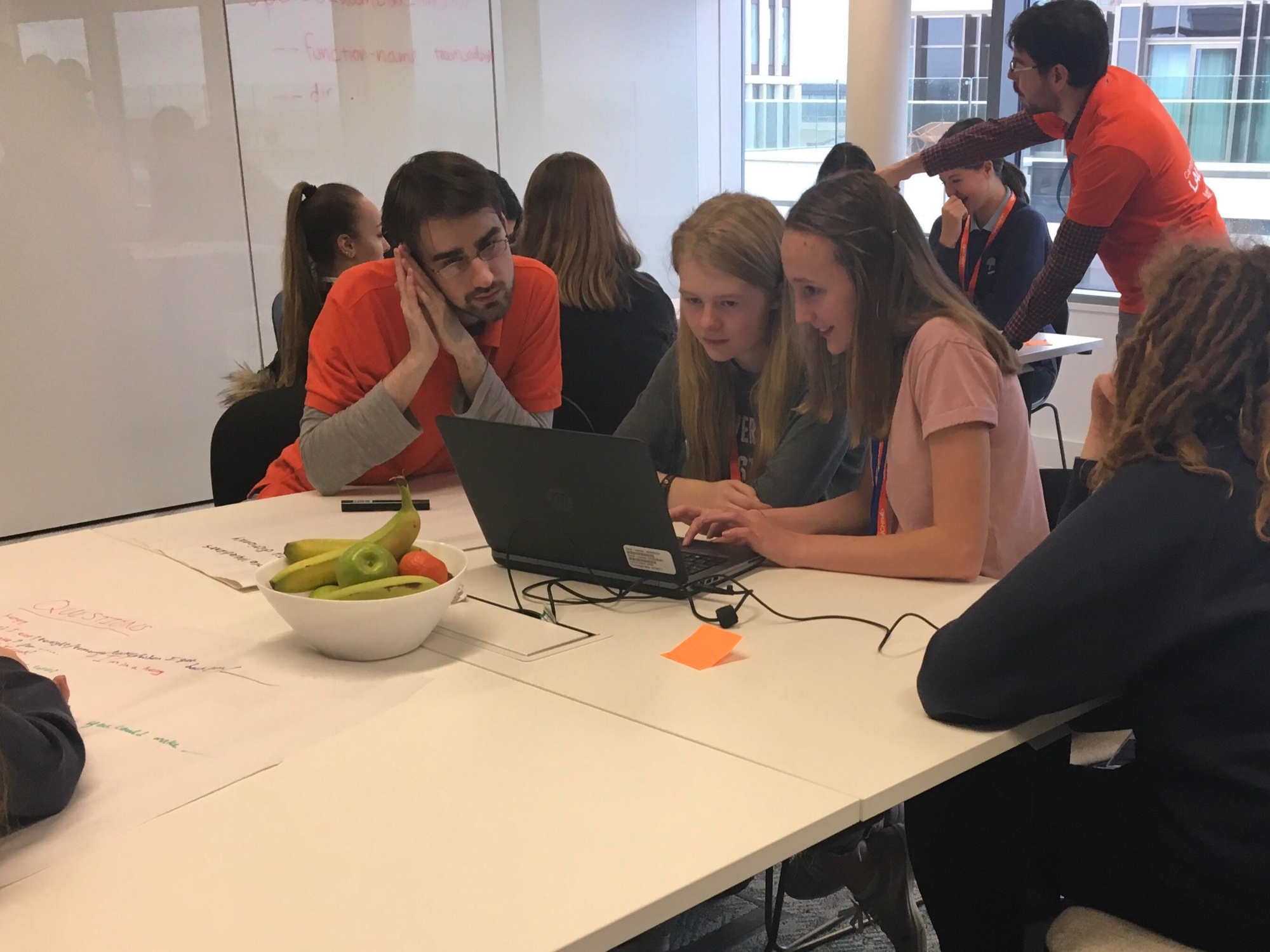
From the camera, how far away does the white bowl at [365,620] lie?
1.28m

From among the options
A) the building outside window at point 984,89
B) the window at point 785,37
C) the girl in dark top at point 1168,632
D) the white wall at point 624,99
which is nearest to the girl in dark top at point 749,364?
the girl in dark top at point 1168,632

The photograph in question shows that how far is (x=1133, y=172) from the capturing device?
118 inches

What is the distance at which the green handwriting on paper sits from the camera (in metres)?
1.13

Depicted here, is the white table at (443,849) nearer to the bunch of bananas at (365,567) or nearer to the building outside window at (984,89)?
the bunch of bananas at (365,567)

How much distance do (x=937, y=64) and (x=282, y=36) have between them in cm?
288

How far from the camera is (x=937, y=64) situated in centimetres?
538

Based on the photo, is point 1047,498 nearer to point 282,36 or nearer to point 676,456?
point 676,456

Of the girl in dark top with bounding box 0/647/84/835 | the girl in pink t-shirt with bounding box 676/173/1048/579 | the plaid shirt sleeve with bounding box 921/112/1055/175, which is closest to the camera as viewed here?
the girl in dark top with bounding box 0/647/84/835

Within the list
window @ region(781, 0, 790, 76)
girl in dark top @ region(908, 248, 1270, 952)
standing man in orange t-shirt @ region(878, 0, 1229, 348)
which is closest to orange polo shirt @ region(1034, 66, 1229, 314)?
standing man in orange t-shirt @ region(878, 0, 1229, 348)

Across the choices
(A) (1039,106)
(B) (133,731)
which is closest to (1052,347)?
(A) (1039,106)

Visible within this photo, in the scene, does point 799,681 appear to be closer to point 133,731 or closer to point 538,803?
point 538,803

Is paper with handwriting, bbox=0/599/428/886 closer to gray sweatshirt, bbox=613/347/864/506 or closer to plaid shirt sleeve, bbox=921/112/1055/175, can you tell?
gray sweatshirt, bbox=613/347/864/506

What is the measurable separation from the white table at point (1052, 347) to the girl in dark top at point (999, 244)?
3.4 inches

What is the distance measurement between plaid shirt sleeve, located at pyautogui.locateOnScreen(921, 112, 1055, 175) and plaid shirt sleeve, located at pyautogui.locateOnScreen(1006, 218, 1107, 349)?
15.8 inches
